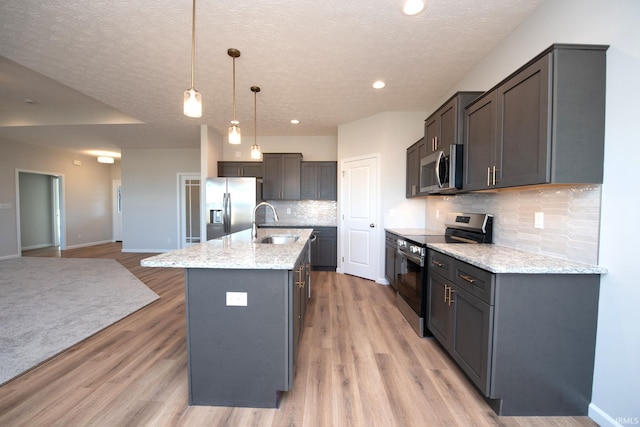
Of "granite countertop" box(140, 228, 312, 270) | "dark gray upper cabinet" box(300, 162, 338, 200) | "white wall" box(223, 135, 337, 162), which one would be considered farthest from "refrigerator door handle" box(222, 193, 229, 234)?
"granite countertop" box(140, 228, 312, 270)

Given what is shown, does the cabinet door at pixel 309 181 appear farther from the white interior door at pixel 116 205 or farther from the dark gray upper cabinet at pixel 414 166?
the white interior door at pixel 116 205

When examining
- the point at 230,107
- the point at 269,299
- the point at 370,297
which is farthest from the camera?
the point at 230,107

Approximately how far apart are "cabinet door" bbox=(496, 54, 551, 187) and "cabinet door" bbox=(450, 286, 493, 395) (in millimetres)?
837

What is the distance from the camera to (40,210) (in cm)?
739

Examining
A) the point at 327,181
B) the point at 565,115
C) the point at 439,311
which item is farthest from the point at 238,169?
the point at 565,115

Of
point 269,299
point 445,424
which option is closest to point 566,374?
point 445,424

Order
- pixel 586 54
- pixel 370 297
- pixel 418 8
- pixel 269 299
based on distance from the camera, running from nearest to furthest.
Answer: pixel 586 54 < pixel 269 299 < pixel 418 8 < pixel 370 297

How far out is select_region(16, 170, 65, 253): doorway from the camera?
6.91 m

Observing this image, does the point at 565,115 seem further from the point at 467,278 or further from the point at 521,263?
the point at 467,278

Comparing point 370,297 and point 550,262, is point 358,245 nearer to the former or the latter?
point 370,297

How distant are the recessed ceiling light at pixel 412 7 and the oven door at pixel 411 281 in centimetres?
206

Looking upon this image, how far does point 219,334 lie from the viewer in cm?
154

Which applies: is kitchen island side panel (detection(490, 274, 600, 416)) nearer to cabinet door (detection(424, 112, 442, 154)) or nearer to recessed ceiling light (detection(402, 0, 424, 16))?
cabinet door (detection(424, 112, 442, 154))

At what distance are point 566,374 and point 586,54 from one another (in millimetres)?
1833
